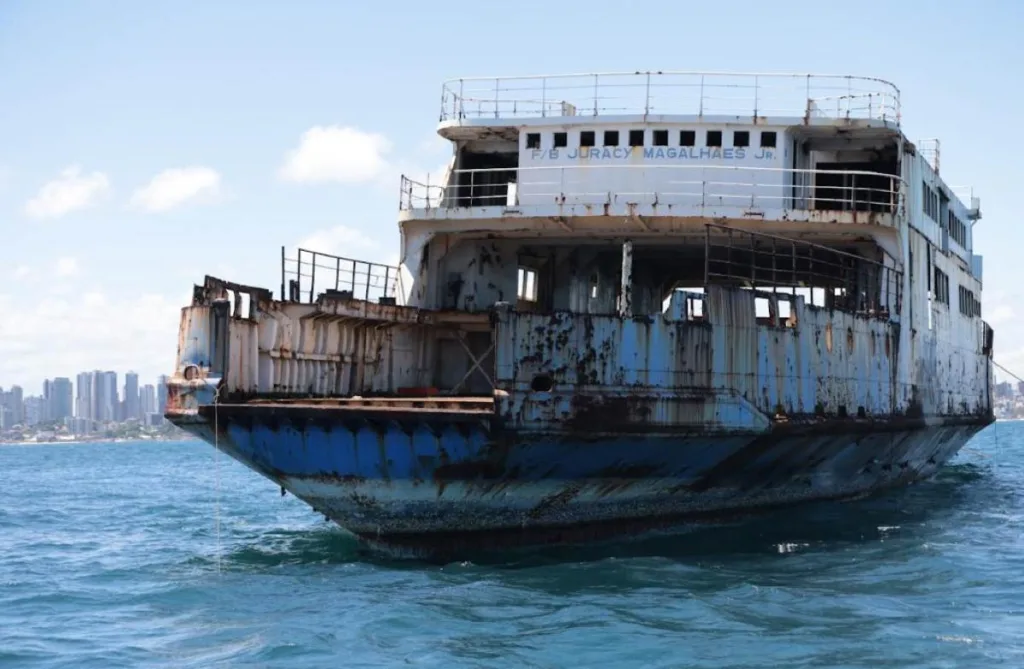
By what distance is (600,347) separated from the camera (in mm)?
14773

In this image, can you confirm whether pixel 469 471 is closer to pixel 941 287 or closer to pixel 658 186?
pixel 658 186

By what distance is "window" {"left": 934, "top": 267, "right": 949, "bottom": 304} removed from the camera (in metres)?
23.1

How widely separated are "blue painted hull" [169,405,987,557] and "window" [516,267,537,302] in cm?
597

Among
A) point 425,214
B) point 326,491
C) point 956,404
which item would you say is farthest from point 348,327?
point 956,404

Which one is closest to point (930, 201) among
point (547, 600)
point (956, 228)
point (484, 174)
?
point (956, 228)

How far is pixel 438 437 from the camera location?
45.2ft

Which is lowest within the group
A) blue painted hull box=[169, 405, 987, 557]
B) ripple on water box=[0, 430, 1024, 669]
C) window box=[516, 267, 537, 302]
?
ripple on water box=[0, 430, 1024, 669]

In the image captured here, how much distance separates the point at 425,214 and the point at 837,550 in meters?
7.34

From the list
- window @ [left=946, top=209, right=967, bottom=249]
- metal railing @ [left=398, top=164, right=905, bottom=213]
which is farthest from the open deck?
window @ [left=946, top=209, right=967, bottom=249]

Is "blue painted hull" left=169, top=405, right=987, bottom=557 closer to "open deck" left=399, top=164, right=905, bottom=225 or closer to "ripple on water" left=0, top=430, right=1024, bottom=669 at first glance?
"ripple on water" left=0, top=430, right=1024, bottom=669

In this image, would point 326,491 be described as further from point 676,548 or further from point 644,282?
point 644,282

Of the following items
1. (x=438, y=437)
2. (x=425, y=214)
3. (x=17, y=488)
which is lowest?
(x=17, y=488)

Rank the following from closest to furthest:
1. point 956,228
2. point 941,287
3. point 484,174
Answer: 1. point 484,174
2. point 941,287
3. point 956,228

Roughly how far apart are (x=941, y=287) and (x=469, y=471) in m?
13.0
